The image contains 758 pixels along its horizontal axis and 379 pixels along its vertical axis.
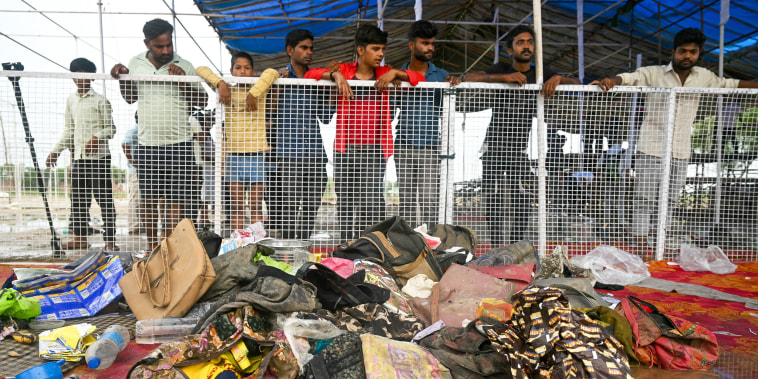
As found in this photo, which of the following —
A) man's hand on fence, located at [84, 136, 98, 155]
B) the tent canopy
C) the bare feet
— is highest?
the tent canopy

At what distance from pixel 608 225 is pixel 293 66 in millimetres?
3434

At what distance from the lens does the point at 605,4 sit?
789 centimetres

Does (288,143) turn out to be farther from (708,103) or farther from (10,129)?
(708,103)

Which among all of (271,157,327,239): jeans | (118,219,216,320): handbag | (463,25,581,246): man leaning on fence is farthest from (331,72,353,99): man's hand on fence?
(118,219,216,320): handbag

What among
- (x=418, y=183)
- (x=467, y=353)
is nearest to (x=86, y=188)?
(x=418, y=183)

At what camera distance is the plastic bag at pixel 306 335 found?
180 cm

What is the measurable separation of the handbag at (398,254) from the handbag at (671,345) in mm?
1198

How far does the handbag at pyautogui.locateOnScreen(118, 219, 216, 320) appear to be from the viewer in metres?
2.23

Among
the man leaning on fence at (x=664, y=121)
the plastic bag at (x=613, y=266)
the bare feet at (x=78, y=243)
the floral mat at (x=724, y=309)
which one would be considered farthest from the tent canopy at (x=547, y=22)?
the floral mat at (x=724, y=309)

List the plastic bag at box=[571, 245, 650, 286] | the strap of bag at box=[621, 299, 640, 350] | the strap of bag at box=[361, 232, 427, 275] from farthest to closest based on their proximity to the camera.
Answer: the plastic bag at box=[571, 245, 650, 286] < the strap of bag at box=[361, 232, 427, 275] < the strap of bag at box=[621, 299, 640, 350]

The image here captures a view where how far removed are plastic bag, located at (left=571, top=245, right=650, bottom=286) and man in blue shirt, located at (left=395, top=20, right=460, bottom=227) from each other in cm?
137

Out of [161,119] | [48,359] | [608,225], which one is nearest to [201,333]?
[48,359]

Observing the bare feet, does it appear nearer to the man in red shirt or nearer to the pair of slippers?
the pair of slippers

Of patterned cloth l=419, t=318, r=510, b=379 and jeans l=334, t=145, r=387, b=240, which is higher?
jeans l=334, t=145, r=387, b=240
